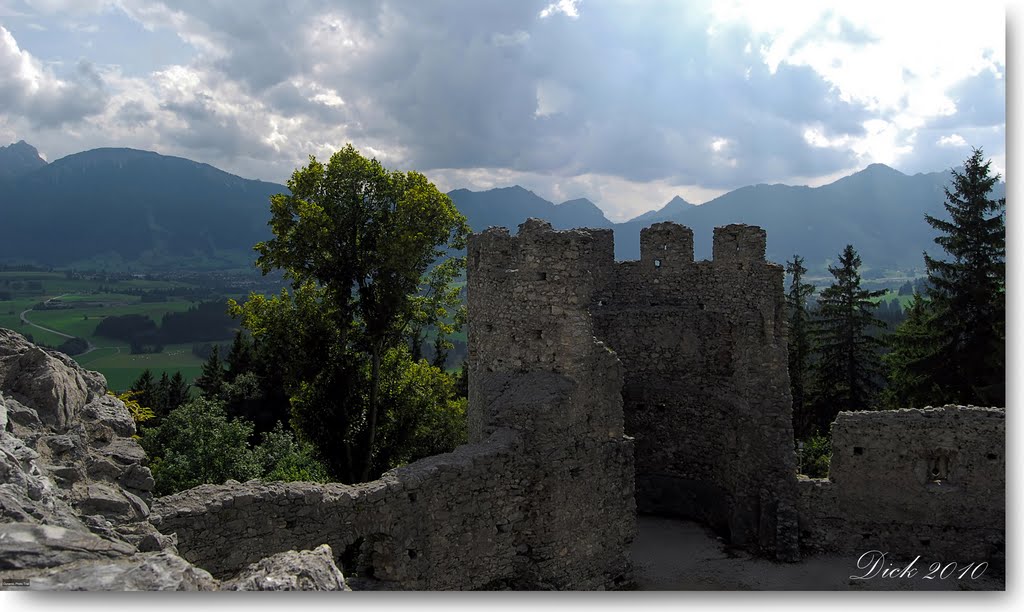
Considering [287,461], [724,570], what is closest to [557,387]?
[724,570]

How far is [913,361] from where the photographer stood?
17.1m

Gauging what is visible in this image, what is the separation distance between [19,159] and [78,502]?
7.63m

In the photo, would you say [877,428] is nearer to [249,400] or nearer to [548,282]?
[548,282]

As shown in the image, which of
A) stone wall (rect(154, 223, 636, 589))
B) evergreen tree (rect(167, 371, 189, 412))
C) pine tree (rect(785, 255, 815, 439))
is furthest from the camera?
evergreen tree (rect(167, 371, 189, 412))

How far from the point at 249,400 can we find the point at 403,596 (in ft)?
93.5

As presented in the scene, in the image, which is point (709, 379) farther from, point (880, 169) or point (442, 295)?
point (442, 295)

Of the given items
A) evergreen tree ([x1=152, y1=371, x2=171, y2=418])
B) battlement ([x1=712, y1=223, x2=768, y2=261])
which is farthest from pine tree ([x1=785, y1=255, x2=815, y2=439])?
evergreen tree ([x1=152, y1=371, x2=171, y2=418])

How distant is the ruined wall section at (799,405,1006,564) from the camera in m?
12.3

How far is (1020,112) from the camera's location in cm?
861

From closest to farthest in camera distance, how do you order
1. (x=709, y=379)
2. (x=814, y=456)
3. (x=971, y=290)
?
1. (x=971, y=290)
2. (x=709, y=379)
3. (x=814, y=456)

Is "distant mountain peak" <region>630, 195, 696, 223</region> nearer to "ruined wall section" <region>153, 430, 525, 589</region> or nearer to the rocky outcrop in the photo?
"ruined wall section" <region>153, 430, 525, 589</region>

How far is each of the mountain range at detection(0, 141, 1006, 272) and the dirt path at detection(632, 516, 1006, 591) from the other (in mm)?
6176

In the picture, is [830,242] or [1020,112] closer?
[1020,112]

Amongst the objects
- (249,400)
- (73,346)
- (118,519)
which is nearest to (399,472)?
(118,519)
